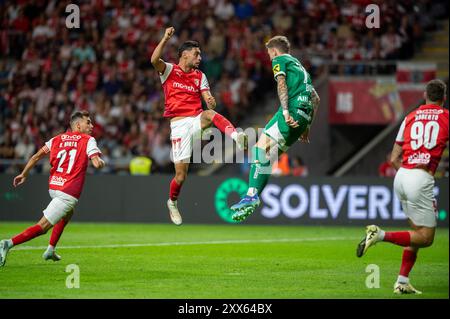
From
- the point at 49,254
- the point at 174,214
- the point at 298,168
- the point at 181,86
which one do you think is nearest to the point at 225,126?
the point at 181,86

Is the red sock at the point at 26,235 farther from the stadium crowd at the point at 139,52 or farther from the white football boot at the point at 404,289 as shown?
the stadium crowd at the point at 139,52

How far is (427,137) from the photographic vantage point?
11.0 meters

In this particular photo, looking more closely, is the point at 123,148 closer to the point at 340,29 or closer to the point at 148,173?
the point at 148,173

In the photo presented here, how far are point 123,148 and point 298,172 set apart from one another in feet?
15.9

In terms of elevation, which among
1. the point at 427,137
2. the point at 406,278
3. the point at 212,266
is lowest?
the point at 212,266

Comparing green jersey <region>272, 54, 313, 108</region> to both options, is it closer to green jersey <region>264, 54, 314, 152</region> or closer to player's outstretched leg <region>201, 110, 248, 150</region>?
green jersey <region>264, 54, 314, 152</region>

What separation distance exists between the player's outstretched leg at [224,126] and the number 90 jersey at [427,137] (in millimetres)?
2842

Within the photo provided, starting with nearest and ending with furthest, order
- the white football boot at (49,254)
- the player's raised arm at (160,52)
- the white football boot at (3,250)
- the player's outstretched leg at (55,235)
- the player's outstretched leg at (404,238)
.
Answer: the player's outstretched leg at (404,238) → the white football boot at (3,250) → the player's raised arm at (160,52) → the player's outstretched leg at (55,235) → the white football boot at (49,254)

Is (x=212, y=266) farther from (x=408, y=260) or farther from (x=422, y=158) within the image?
(x=422, y=158)

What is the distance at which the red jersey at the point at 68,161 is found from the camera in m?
13.2

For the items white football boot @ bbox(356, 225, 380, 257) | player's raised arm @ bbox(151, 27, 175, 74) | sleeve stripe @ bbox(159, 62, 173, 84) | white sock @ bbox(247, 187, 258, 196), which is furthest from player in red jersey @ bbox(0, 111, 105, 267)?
white football boot @ bbox(356, 225, 380, 257)

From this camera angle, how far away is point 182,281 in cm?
1211

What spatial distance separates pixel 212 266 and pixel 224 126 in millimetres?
2064

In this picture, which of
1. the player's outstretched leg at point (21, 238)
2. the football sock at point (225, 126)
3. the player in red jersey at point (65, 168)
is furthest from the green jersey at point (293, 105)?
the player's outstretched leg at point (21, 238)
